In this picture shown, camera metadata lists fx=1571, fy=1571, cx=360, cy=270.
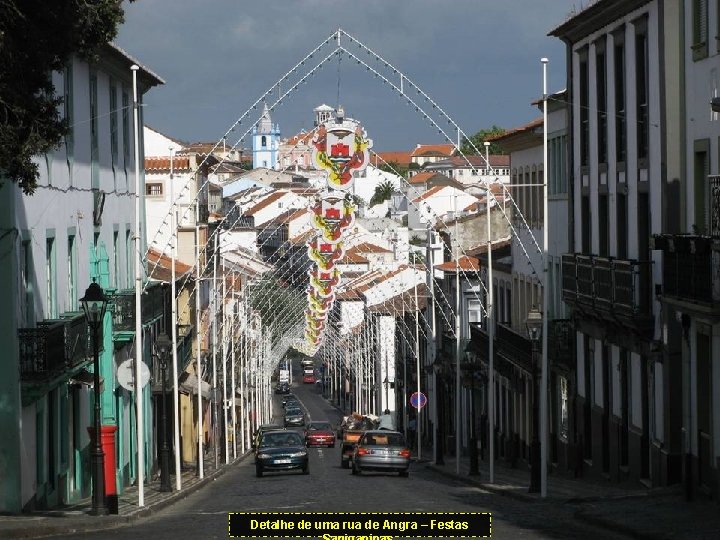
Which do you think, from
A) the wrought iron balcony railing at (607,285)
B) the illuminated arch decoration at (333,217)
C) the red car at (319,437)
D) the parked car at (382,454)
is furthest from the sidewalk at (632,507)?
the red car at (319,437)

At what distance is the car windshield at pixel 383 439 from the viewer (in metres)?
47.0

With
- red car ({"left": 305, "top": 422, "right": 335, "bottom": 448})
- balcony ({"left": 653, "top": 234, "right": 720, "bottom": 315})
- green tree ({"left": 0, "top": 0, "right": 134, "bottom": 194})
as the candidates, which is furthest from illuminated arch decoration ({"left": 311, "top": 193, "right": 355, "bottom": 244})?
green tree ({"left": 0, "top": 0, "right": 134, "bottom": 194})

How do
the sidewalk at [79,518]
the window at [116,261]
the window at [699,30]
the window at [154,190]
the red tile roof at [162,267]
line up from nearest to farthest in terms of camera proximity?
the sidewalk at [79,518], the window at [699,30], the window at [116,261], the red tile roof at [162,267], the window at [154,190]

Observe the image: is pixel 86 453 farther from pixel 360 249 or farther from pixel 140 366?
Answer: pixel 360 249

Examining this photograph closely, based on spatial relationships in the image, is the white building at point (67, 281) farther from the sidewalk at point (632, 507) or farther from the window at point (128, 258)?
the sidewalk at point (632, 507)

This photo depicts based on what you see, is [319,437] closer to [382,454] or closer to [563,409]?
[382,454]

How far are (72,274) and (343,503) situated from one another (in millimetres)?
9838

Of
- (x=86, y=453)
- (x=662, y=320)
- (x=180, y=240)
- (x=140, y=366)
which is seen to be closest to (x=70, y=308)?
(x=86, y=453)

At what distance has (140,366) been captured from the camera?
2873 cm

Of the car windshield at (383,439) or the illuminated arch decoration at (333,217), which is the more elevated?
the illuminated arch decoration at (333,217)

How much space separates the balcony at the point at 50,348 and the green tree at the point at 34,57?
866 centimetres

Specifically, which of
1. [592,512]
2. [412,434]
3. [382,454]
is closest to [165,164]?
[412,434]

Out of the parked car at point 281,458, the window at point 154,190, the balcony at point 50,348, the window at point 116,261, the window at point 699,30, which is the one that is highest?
the window at point 699,30

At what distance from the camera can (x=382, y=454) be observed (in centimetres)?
4619
